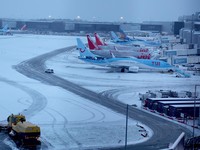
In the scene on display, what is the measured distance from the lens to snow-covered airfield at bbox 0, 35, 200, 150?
9000mm

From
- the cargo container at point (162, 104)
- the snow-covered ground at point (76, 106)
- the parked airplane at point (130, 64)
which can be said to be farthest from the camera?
the parked airplane at point (130, 64)

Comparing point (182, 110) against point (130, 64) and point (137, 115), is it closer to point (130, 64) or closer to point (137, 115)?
point (137, 115)

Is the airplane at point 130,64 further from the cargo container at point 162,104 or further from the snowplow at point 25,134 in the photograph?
the snowplow at point 25,134

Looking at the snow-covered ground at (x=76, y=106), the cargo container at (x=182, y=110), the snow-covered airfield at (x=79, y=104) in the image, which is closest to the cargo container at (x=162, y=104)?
the cargo container at (x=182, y=110)

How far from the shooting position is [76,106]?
11.9m

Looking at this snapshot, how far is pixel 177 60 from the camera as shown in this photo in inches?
977

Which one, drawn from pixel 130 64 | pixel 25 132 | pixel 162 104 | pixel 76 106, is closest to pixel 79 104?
pixel 76 106

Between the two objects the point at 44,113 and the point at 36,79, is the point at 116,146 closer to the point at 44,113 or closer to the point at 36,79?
the point at 44,113

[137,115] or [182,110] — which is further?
[182,110]

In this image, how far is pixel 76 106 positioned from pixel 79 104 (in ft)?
0.89

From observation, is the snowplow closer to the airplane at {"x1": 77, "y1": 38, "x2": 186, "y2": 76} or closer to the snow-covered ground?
the snow-covered ground

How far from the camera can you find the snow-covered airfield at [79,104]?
29.5 feet

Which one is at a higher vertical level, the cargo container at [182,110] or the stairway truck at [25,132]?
the stairway truck at [25,132]

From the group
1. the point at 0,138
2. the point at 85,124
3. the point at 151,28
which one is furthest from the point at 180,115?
the point at 151,28
